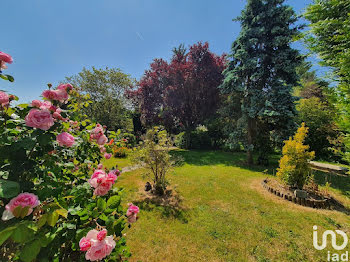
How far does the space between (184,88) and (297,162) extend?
10169 millimetres

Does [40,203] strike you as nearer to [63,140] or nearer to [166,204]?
[63,140]

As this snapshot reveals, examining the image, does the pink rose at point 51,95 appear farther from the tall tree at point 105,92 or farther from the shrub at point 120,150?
the tall tree at point 105,92

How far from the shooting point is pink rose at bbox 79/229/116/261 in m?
0.87

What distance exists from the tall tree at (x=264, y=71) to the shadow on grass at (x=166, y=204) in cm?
657

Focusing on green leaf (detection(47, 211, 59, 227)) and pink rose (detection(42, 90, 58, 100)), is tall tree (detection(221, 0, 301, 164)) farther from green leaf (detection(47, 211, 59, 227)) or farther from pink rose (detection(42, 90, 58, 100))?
green leaf (detection(47, 211, 59, 227))

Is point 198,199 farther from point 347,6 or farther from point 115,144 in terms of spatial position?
point 347,6

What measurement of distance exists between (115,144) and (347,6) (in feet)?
15.2

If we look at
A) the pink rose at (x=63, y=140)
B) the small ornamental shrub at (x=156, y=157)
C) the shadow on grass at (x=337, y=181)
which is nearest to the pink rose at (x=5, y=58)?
the pink rose at (x=63, y=140)

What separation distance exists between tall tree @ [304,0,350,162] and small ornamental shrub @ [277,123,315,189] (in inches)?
102

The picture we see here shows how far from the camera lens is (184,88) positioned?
43.1ft

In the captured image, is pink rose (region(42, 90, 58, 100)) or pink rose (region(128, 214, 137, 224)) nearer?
pink rose (region(42, 90, 58, 100))

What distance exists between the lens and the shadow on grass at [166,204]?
394 centimetres

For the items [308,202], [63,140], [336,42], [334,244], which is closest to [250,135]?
[308,202]

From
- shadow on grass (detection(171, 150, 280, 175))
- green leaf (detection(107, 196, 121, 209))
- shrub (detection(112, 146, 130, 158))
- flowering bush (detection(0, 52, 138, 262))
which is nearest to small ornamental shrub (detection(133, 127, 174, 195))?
shrub (detection(112, 146, 130, 158))
